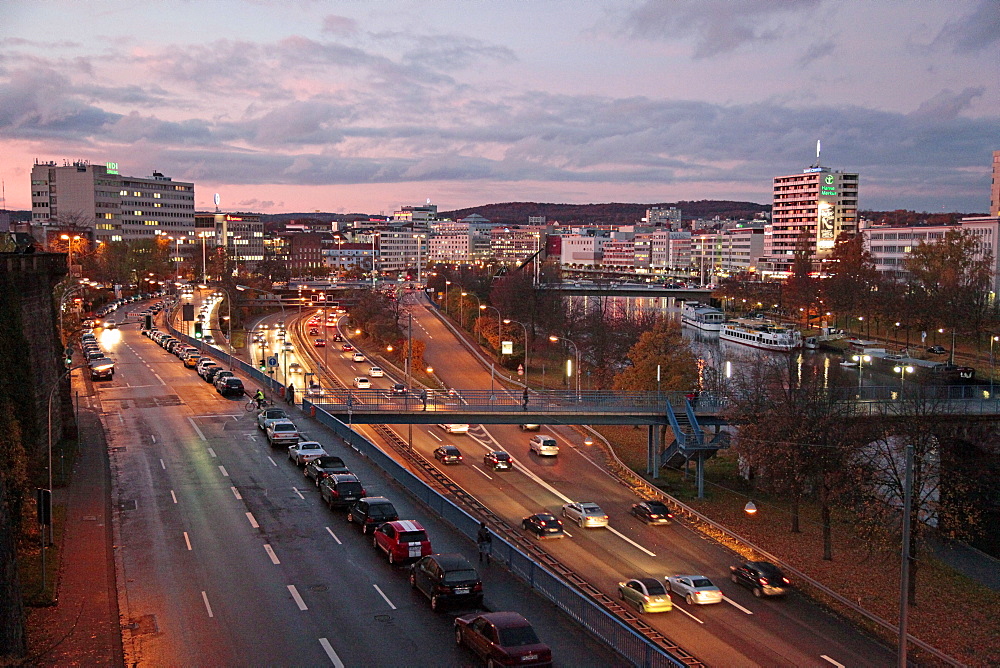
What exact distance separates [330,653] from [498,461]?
24829mm

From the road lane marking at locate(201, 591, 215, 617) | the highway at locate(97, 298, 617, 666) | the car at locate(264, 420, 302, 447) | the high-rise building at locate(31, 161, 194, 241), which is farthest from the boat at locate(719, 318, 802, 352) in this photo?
the high-rise building at locate(31, 161, 194, 241)

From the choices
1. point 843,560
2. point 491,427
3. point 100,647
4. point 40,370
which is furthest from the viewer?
point 491,427

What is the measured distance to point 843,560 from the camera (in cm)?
3150

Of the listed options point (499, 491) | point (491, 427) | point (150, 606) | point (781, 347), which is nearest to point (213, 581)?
point (150, 606)

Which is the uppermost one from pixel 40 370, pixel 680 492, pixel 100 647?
pixel 40 370

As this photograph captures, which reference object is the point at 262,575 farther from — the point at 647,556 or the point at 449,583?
the point at 647,556

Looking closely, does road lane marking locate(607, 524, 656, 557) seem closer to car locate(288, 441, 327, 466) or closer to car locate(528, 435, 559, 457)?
car locate(528, 435, 559, 457)

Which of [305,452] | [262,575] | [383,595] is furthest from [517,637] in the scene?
[305,452]

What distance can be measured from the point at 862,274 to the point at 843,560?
295ft

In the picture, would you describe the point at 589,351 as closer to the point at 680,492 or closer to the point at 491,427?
the point at 491,427

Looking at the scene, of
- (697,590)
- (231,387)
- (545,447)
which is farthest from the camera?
(231,387)

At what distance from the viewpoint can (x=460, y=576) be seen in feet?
66.1

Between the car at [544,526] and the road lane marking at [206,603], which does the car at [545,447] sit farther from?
the road lane marking at [206,603]

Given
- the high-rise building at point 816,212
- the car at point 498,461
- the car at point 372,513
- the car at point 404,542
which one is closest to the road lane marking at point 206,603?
the car at point 404,542
